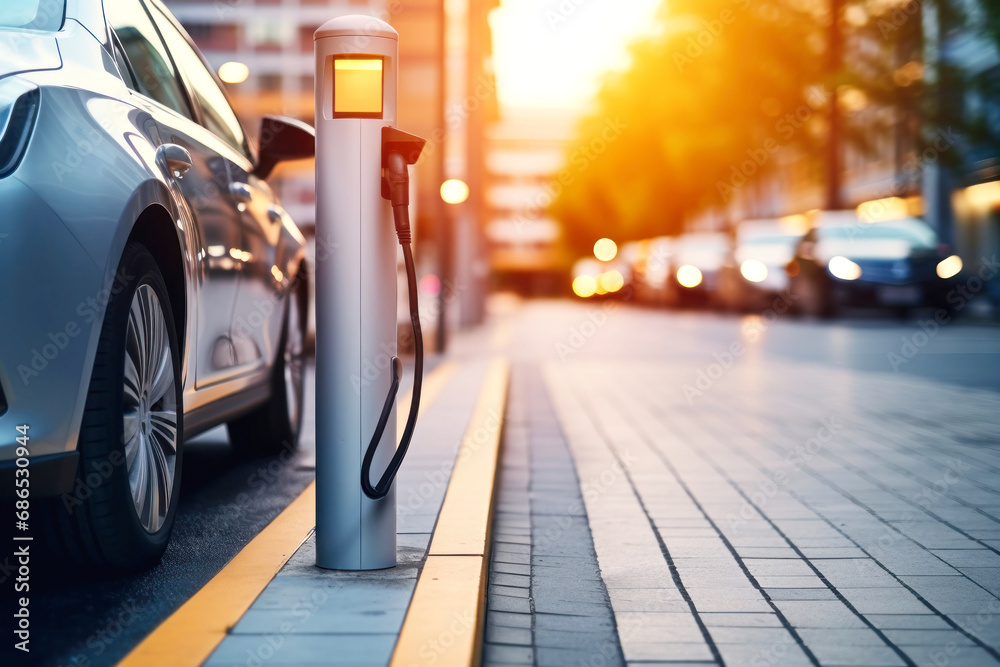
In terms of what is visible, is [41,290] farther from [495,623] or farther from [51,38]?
[495,623]

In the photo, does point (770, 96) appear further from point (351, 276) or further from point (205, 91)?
point (351, 276)

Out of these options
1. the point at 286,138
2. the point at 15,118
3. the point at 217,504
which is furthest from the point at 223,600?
the point at 286,138

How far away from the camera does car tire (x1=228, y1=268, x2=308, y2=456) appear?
5.62 m

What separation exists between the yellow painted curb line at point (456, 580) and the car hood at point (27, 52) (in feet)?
5.27

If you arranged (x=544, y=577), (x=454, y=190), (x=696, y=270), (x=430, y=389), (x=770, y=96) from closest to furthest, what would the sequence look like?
1. (x=544, y=577)
2. (x=430, y=389)
3. (x=454, y=190)
4. (x=696, y=270)
5. (x=770, y=96)

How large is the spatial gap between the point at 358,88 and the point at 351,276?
504 millimetres

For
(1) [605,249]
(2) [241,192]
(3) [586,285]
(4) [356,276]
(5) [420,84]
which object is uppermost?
(5) [420,84]

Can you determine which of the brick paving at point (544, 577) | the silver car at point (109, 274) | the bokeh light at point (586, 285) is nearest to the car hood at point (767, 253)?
the brick paving at point (544, 577)

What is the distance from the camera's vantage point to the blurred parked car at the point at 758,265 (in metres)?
24.5

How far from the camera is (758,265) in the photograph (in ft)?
82.1

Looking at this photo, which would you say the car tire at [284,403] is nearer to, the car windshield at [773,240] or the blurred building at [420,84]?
the blurred building at [420,84]

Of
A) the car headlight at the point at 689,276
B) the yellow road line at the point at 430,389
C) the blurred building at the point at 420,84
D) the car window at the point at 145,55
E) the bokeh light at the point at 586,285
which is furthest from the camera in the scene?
the bokeh light at the point at 586,285

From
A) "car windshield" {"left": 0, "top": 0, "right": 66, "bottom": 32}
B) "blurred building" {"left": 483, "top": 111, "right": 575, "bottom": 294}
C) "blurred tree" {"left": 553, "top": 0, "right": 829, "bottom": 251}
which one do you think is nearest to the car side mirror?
"car windshield" {"left": 0, "top": 0, "right": 66, "bottom": 32}

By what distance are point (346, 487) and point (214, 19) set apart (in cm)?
7735
